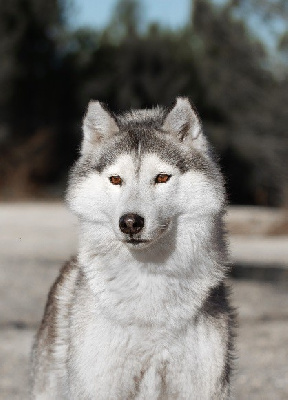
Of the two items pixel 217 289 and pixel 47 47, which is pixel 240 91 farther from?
pixel 217 289

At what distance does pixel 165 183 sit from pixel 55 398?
1.47m

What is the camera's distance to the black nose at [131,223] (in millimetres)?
4141

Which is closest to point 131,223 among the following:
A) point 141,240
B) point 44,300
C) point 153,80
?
point 141,240

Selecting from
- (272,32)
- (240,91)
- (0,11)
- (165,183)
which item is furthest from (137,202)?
(0,11)

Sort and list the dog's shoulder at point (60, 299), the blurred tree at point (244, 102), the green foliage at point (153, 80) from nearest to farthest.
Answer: the dog's shoulder at point (60, 299) → the blurred tree at point (244, 102) → the green foliage at point (153, 80)

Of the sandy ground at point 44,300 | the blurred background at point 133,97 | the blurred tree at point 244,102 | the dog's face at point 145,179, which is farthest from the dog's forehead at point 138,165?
the blurred tree at point 244,102

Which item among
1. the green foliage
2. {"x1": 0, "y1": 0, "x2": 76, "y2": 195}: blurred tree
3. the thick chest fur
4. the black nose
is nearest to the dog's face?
the black nose

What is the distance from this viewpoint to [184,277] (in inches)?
176

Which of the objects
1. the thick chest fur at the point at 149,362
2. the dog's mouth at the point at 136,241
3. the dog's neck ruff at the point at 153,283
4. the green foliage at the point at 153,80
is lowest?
the thick chest fur at the point at 149,362

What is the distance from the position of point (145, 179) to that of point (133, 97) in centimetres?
3116

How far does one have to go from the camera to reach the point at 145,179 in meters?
4.34

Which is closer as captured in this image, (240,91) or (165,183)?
(165,183)

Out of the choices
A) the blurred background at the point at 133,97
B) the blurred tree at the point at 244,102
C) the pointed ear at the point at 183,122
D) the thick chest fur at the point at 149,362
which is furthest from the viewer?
the blurred tree at the point at 244,102

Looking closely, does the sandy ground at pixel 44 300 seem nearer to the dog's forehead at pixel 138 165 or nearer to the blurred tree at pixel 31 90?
the dog's forehead at pixel 138 165
